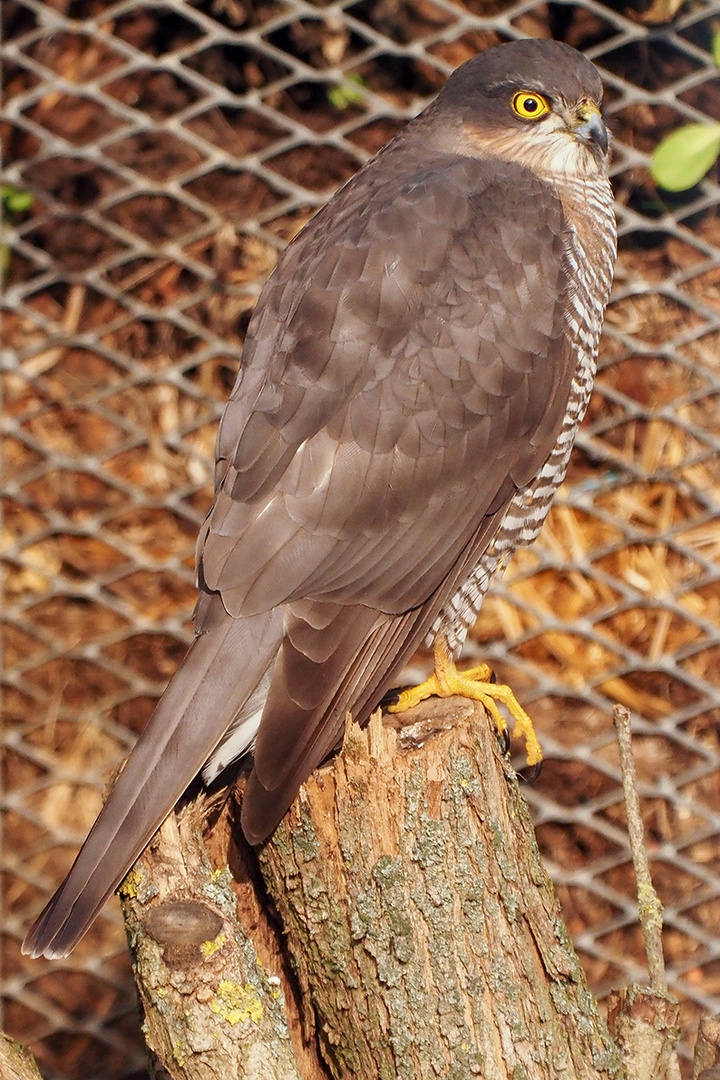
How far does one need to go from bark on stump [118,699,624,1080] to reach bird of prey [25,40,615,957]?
0.33 ft

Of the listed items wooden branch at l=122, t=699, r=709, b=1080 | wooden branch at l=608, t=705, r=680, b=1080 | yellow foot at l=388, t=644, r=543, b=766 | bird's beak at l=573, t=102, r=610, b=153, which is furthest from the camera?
bird's beak at l=573, t=102, r=610, b=153

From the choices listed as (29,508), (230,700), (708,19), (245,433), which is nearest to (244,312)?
(29,508)

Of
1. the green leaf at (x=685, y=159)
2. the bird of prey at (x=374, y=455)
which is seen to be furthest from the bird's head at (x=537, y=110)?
the green leaf at (x=685, y=159)

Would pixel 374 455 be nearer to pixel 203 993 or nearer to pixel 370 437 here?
pixel 370 437

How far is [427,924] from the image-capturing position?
194 centimetres

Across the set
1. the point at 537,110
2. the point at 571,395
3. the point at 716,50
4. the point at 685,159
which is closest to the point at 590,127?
the point at 537,110

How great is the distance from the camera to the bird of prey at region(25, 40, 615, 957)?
2.11 metres

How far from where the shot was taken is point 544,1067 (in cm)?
192

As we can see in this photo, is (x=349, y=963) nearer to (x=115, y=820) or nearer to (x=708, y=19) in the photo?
(x=115, y=820)

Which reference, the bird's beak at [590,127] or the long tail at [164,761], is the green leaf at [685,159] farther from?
the long tail at [164,761]

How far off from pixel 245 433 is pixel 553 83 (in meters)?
0.99

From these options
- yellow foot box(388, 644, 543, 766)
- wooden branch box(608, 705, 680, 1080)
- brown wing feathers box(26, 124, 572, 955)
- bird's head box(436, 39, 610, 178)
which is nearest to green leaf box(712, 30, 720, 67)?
bird's head box(436, 39, 610, 178)

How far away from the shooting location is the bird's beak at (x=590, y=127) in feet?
8.66

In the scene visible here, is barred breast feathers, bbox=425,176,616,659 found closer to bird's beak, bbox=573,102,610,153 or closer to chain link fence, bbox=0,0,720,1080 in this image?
bird's beak, bbox=573,102,610,153
